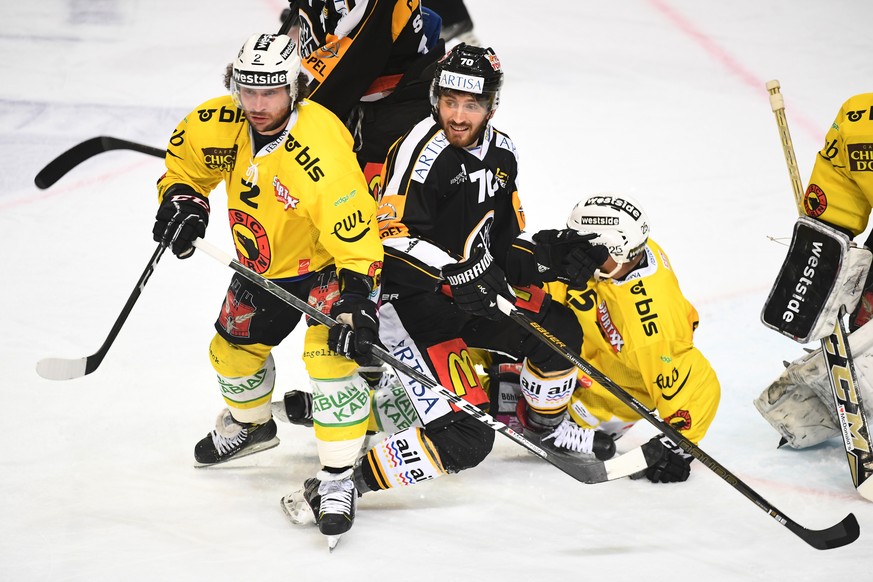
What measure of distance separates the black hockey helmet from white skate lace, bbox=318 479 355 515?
1108 mm

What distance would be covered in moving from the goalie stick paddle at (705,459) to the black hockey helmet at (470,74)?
1.92ft

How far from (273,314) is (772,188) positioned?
2.99 m

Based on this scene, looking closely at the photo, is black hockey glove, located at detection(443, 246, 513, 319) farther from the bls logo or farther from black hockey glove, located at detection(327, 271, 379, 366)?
the bls logo

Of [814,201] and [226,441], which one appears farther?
[226,441]

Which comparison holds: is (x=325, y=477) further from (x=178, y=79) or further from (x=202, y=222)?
(x=178, y=79)

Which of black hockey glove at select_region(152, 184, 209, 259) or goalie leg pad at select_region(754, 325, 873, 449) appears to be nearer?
black hockey glove at select_region(152, 184, 209, 259)

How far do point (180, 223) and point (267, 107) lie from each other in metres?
0.40

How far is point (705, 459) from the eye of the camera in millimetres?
3049

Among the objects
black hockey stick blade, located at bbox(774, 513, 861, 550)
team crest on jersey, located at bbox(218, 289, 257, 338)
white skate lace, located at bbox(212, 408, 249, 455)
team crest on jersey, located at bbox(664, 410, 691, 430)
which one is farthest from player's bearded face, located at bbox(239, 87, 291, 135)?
black hockey stick blade, located at bbox(774, 513, 861, 550)

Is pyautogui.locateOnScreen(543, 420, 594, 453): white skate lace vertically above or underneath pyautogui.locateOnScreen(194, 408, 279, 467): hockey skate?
above

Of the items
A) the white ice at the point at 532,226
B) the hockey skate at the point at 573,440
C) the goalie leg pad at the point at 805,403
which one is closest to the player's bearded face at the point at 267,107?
the white ice at the point at 532,226

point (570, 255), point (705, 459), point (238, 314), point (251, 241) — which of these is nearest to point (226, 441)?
point (238, 314)

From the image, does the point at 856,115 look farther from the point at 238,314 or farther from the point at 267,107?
the point at 238,314

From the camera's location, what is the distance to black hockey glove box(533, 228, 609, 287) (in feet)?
10.8
